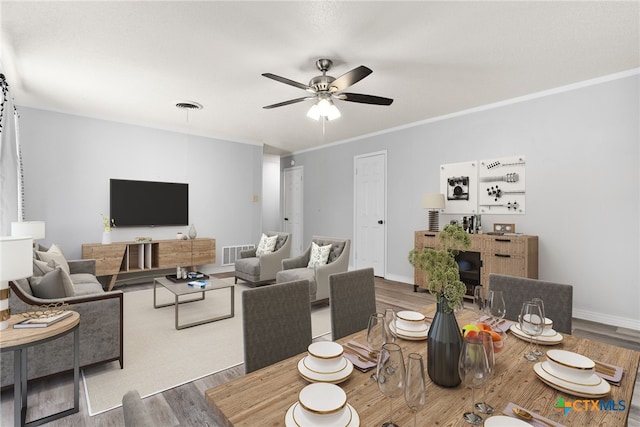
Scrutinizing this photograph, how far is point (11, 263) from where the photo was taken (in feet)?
5.48

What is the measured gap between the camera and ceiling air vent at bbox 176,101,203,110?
4438mm

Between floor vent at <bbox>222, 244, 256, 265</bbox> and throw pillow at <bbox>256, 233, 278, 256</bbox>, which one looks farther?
floor vent at <bbox>222, 244, 256, 265</bbox>

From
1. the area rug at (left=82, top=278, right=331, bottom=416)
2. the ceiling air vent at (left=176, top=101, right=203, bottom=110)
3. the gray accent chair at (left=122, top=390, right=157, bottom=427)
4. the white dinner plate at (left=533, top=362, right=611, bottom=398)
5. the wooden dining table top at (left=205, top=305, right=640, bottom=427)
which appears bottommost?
the area rug at (left=82, top=278, right=331, bottom=416)

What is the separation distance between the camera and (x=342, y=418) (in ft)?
2.89

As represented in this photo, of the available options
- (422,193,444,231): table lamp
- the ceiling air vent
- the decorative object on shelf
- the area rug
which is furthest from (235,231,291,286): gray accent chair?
the ceiling air vent

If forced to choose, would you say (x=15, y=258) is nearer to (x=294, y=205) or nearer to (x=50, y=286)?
(x=50, y=286)

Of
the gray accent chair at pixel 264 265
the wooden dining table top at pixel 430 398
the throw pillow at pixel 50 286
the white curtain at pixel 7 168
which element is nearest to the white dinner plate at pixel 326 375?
the wooden dining table top at pixel 430 398

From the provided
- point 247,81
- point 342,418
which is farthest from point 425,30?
point 342,418

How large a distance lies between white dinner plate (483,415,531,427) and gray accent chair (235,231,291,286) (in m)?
4.28

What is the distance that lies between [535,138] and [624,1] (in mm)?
2010

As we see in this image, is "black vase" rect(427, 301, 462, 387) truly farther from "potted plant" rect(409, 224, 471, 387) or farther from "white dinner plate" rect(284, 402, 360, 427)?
"white dinner plate" rect(284, 402, 360, 427)

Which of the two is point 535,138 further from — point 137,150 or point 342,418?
point 137,150

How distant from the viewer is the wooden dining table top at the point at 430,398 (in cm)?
91

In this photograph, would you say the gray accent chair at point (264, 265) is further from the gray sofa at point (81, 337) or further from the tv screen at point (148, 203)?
the gray sofa at point (81, 337)
